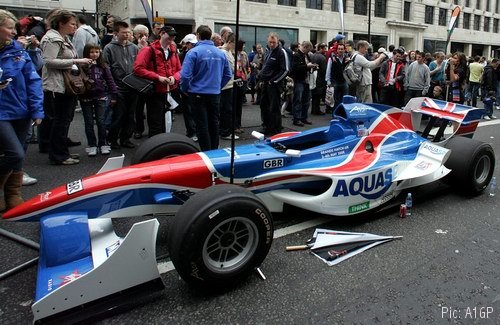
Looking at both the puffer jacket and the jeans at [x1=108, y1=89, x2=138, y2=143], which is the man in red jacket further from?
the puffer jacket

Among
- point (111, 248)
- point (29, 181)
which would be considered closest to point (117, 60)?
point (29, 181)

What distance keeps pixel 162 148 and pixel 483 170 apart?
3.72 meters

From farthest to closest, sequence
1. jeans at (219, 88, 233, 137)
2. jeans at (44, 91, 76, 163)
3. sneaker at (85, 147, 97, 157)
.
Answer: jeans at (219, 88, 233, 137)
sneaker at (85, 147, 97, 157)
jeans at (44, 91, 76, 163)

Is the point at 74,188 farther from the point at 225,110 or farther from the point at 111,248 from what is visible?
the point at 225,110

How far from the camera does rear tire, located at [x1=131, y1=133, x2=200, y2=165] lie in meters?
3.84

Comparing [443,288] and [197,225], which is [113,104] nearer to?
[197,225]

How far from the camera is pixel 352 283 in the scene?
2869 mm

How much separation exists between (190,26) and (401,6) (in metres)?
21.6

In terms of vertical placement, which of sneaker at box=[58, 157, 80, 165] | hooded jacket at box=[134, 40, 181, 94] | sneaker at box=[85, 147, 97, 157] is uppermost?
hooded jacket at box=[134, 40, 181, 94]

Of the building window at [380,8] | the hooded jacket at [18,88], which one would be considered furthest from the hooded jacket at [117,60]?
the building window at [380,8]

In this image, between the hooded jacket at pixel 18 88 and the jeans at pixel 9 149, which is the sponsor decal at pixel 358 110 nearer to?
the hooded jacket at pixel 18 88

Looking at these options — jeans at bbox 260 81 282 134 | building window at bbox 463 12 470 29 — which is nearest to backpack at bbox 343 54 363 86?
jeans at bbox 260 81 282 134

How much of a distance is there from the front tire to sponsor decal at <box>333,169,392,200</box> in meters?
1.05

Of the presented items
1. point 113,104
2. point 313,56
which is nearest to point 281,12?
point 313,56
